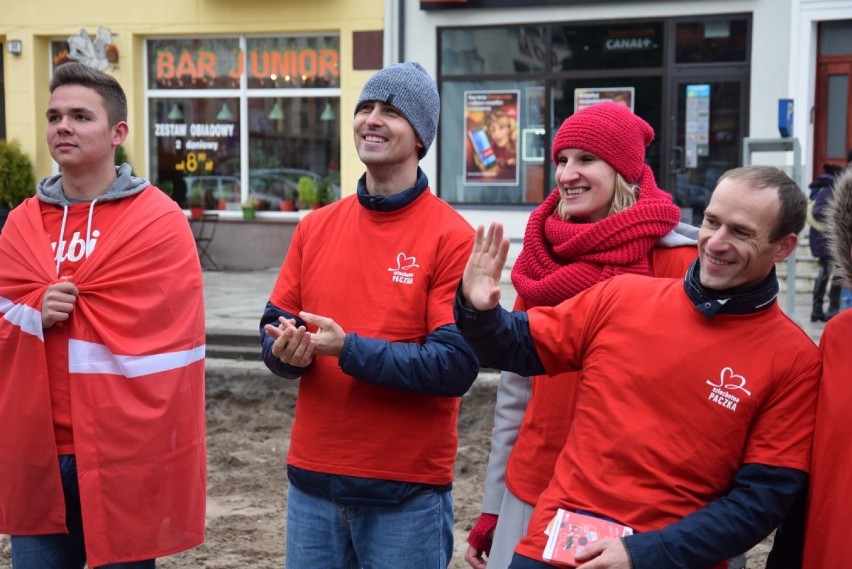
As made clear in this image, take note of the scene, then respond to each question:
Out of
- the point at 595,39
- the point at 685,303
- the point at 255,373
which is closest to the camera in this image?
the point at 685,303

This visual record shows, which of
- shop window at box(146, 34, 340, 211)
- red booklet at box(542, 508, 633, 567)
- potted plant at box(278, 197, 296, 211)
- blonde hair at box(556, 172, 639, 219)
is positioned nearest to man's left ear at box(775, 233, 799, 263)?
blonde hair at box(556, 172, 639, 219)

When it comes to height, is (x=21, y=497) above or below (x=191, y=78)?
below

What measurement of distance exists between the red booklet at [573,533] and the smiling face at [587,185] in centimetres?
86

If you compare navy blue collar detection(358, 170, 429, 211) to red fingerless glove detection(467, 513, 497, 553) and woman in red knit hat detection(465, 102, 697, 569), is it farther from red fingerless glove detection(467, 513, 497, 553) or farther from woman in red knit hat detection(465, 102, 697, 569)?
red fingerless glove detection(467, 513, 497, 553)

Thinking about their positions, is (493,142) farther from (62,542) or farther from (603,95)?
(62,542)

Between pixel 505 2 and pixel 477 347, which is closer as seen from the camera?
pixel 477 347

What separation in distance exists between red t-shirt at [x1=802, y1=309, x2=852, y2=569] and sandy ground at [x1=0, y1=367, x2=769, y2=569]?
297cm

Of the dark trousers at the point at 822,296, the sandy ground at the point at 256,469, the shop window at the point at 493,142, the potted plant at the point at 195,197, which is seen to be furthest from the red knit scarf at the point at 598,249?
the potted plant at the point at 195,197

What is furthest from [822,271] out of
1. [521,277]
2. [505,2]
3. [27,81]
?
[27,81]

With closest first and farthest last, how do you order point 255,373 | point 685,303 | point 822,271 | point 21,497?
1. point 685,303
2. point 21,497
3. point 255,373
4. point 822,271

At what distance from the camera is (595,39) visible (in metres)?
14.7

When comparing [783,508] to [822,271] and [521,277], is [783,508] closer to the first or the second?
[521,277]

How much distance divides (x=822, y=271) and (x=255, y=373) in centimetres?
585

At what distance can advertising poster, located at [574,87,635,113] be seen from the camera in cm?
Result: 1462
